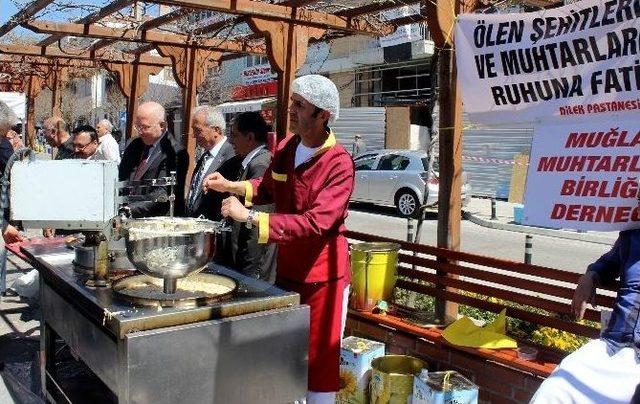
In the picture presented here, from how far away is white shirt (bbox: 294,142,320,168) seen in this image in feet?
9.62

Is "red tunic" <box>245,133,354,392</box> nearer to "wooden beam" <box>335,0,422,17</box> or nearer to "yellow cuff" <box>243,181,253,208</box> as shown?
"yellow cuff" <box>243,181,253,208</box>

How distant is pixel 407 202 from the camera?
15.4m

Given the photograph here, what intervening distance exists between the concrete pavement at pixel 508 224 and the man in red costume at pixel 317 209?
946 centimetres

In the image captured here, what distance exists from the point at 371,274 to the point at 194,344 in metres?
1.89

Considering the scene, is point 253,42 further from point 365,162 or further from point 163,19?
point 365,162

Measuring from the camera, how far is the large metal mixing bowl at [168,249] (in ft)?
7.72

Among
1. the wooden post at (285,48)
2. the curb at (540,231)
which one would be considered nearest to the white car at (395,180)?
the curb at (540,231)

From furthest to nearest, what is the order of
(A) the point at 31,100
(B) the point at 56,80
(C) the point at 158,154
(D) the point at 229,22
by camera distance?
(A) the point at 31,100
(B) the point at 56,80
(D) the point at 229,22
(C) the point at 158,154

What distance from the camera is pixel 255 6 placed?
6.50 metres

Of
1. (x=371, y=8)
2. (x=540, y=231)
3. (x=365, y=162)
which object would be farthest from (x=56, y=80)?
(x=540, y=231)

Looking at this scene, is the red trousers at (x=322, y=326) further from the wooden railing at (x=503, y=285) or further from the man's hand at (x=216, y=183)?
the wooden railing at (x=503, y=285)

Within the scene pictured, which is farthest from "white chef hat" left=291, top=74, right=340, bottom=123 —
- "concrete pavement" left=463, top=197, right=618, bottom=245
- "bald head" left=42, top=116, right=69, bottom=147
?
"concrete pavement" left=463, top=197, right=618, bottom=245

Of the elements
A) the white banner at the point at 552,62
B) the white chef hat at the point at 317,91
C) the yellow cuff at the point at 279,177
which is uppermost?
the white banner at the point at 552,62

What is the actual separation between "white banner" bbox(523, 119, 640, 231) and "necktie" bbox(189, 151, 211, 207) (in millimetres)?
2060
